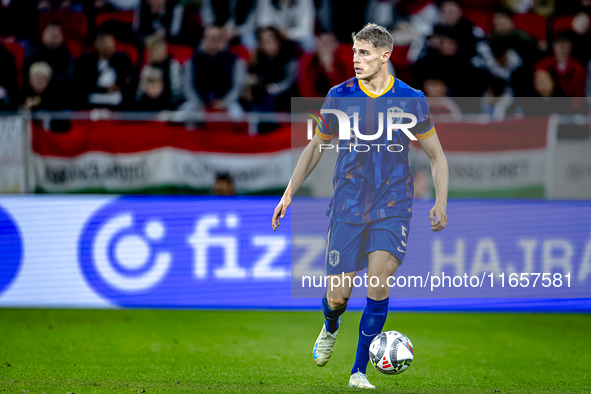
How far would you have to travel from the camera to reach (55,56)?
31.9 feet

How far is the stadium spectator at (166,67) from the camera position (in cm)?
926

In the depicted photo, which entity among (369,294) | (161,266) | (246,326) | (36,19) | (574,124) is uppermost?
(36,19)

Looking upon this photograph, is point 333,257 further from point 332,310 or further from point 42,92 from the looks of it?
point 42,92

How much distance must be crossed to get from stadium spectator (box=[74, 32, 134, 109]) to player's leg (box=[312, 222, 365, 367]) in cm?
531

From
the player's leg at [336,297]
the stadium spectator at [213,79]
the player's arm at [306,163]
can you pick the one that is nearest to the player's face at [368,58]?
the player's arm at [306,163]

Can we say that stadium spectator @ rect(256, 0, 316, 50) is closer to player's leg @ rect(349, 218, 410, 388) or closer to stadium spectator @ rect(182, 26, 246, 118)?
stadium spectator @ rect(182, 26, 246, 118)

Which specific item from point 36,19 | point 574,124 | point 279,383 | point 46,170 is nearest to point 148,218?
point 46,170

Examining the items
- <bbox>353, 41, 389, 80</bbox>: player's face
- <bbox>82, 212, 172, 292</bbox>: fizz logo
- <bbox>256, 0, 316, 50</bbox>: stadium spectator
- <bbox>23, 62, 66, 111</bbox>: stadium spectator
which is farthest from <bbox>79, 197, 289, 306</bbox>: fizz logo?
<bbox>256, 0, 316, 50</bbox>: stadium spectator

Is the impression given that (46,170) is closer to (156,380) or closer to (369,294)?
Answer: (156,380)

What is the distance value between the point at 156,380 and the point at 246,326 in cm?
182

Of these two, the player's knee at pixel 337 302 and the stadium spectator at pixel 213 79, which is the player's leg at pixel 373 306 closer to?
the player's knee at pixel 337 302

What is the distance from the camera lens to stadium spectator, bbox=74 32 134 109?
929cm

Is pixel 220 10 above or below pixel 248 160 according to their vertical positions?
above

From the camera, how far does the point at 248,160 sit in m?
8.30
